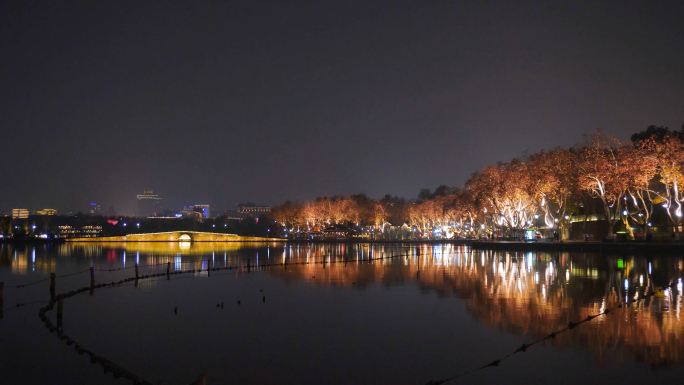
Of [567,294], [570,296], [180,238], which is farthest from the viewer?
[180,238]

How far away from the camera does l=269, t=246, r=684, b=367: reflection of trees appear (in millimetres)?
13984

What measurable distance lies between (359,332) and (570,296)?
1011 cm

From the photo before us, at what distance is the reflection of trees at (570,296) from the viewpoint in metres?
14.0

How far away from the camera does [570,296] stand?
22016 mm

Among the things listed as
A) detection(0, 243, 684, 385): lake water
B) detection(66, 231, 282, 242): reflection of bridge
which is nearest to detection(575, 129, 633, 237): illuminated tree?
detection(0, 243, 684, 385): lake water

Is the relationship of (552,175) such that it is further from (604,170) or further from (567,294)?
(567,294)

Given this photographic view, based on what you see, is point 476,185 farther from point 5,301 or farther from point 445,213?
point 5,301

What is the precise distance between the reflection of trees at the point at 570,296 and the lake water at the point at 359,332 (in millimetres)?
73

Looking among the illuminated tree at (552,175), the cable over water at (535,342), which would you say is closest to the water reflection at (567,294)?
the cable over water at (535,342)

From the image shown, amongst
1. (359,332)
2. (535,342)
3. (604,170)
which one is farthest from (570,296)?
(604,170)

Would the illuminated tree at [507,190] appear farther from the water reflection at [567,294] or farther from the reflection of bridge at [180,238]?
the reflection of bridge at [180,238]

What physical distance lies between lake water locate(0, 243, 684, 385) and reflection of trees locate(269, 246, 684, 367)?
0.07m

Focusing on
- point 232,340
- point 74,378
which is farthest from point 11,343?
point 232,340

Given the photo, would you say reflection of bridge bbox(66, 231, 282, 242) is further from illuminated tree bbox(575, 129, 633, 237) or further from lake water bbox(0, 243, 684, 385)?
lake water bbox(0, 243, 684, 385)
